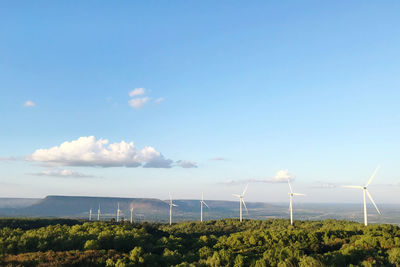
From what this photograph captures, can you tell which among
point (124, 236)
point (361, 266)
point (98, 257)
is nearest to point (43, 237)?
point (124, 236)

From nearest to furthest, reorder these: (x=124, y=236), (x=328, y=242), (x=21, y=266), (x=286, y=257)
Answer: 1. (x=21, y=266)
2. (x=286, y=257)
3. (x=124, y=236)
4. (x=328, y=242)

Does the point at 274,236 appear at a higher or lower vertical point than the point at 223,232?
higher

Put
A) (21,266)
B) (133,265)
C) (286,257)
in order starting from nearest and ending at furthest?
(21,266)
(133,265)
(286,257)

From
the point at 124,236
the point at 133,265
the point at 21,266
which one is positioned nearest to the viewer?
the point at 21,266

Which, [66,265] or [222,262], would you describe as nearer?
[66,265]

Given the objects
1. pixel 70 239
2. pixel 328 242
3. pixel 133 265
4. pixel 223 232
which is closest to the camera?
pixel 133 265

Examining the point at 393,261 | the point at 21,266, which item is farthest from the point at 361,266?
the point at 21,266

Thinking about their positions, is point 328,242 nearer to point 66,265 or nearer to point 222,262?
point 222,262

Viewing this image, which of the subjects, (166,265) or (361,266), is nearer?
(361,266)

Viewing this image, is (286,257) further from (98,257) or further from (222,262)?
(98,257)
